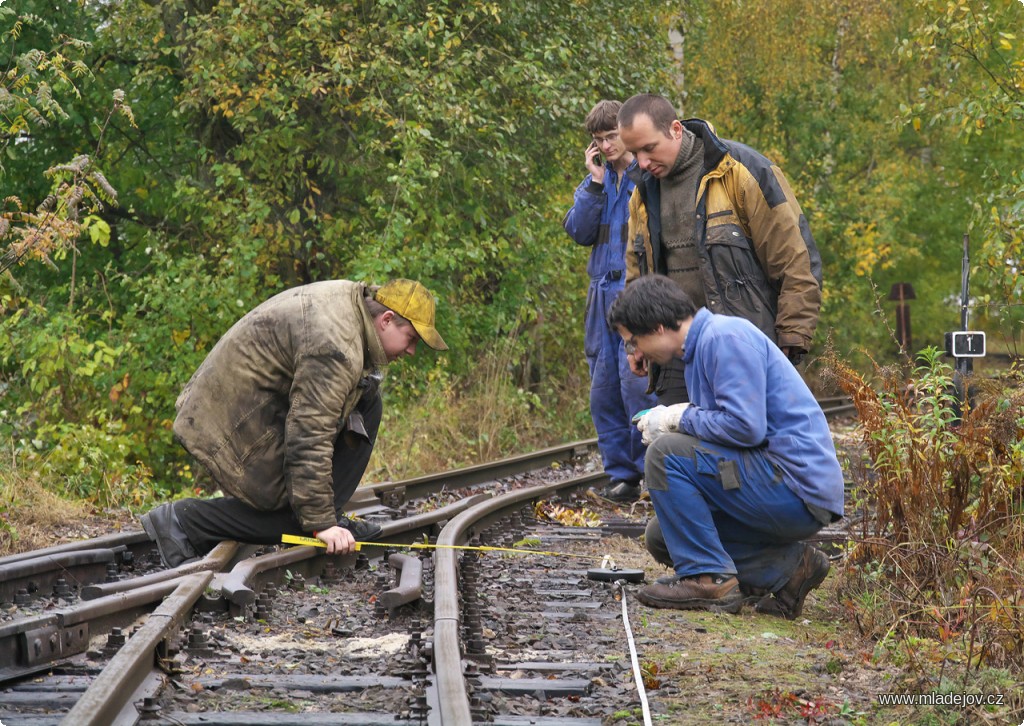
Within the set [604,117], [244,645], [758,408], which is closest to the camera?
[244,645]

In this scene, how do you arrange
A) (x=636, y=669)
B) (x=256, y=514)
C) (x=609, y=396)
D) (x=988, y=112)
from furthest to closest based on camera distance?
(x=988, y=112) < (x=609, y=396) < (x=256, y=514) < (x=636, y=669)

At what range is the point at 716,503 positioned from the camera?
5.31 metres

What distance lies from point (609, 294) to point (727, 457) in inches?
134

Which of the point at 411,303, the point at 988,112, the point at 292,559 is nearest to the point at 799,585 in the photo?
the point at 411,303

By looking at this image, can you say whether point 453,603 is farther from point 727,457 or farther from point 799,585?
point 799,585

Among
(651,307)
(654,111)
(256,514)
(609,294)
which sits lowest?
(256,514)

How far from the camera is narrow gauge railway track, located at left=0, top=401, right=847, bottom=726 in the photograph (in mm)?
3557

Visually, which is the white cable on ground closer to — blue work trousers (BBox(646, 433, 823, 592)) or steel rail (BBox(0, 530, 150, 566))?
blue work trousers (BBox(646, 433, 823, 592))

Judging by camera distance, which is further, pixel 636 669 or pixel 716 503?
pixel 716 503

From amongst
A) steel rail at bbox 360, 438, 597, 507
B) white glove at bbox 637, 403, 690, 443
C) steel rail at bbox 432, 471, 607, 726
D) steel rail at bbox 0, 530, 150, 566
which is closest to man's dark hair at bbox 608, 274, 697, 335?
white glove at bbox 637, 403, 690, 443

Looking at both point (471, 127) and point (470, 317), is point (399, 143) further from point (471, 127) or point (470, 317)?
point (470, 317)

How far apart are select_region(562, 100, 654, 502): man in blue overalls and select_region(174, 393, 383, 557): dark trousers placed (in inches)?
91.6

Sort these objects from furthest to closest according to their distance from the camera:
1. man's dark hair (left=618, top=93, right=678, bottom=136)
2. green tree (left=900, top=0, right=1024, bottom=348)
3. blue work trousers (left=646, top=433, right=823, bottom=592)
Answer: green tree (left=900, top=0, right=1024, bottom=348)
man's dark hair (left=618, top=93, right=678, bottom=136)
blue work trousers (left=646, top=433, right=823, bottom=592)

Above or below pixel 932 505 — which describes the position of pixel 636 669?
below
